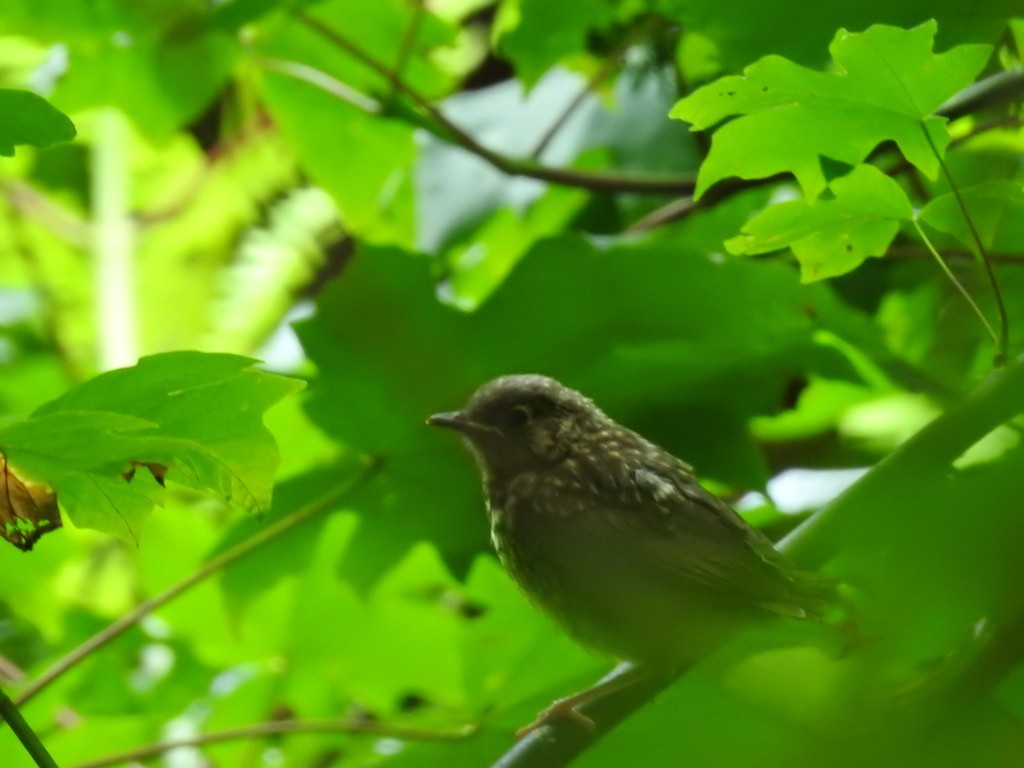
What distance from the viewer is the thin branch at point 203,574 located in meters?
1.31

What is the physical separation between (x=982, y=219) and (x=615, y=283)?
0.55 metres

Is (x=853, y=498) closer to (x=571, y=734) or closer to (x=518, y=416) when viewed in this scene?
(x=571, y=734)

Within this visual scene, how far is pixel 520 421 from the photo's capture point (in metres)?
1.49

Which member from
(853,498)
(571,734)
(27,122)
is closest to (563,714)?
(571,734)

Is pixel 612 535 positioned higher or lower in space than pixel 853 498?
higher

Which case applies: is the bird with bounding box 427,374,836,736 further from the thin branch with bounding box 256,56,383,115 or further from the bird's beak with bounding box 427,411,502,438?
the thin branch with bounding box 256,56,383,115

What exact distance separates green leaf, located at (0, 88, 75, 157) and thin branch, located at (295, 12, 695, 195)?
88cm

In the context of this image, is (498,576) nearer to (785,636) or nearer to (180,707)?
(180,707)

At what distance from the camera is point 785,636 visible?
1026mm

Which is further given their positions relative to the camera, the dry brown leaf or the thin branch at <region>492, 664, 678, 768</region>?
the thin branch at <region>492, 664, 678, 768</region>

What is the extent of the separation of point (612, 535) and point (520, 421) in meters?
0.28

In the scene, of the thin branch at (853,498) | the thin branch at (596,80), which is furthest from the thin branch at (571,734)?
the thin branch at (596,80)

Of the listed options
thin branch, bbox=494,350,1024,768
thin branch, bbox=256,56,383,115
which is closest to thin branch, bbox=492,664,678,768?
thin branch, bbox=494,350,1024,768

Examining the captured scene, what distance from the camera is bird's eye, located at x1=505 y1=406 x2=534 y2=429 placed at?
4.87 ft
